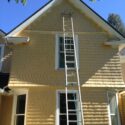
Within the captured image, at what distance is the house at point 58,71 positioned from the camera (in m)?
12.0

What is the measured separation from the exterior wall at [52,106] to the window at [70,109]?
272 mm

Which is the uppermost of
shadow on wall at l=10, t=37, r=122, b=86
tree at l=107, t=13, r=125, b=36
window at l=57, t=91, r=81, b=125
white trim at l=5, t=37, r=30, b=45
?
tree at l=107, t=13, r=125, b=36

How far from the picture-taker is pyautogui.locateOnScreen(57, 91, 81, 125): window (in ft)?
38.8

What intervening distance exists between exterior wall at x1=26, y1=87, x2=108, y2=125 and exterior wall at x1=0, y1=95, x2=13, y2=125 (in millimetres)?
1265

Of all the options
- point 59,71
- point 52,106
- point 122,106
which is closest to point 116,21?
point 122,106

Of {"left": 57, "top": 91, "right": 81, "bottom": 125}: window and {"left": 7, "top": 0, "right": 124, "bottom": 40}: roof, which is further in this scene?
{"left": 7, "top": 0, "right": 124, "bottom": 40}: roof

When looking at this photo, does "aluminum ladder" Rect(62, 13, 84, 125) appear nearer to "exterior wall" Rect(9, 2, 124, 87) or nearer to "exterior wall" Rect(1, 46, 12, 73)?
"exterior wall" Rect(9, 2, 124, 87)

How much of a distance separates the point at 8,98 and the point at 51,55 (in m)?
2.87

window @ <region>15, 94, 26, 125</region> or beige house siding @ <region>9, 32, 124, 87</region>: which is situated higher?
beige house siding @ <region>9, 32, 124, 87</region>

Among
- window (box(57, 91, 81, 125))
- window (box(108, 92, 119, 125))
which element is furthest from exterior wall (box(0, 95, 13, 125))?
window (box(108, 92, 119, 125))

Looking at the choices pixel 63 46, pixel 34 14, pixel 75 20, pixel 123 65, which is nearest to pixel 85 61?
pixel 63 46

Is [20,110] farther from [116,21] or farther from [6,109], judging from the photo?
[116,21]

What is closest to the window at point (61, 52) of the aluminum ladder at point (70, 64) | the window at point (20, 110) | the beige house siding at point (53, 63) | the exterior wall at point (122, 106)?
the aluminum ladder at point (70, 64)

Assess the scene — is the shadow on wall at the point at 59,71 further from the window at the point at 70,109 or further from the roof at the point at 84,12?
the roof at the point at 84,12
